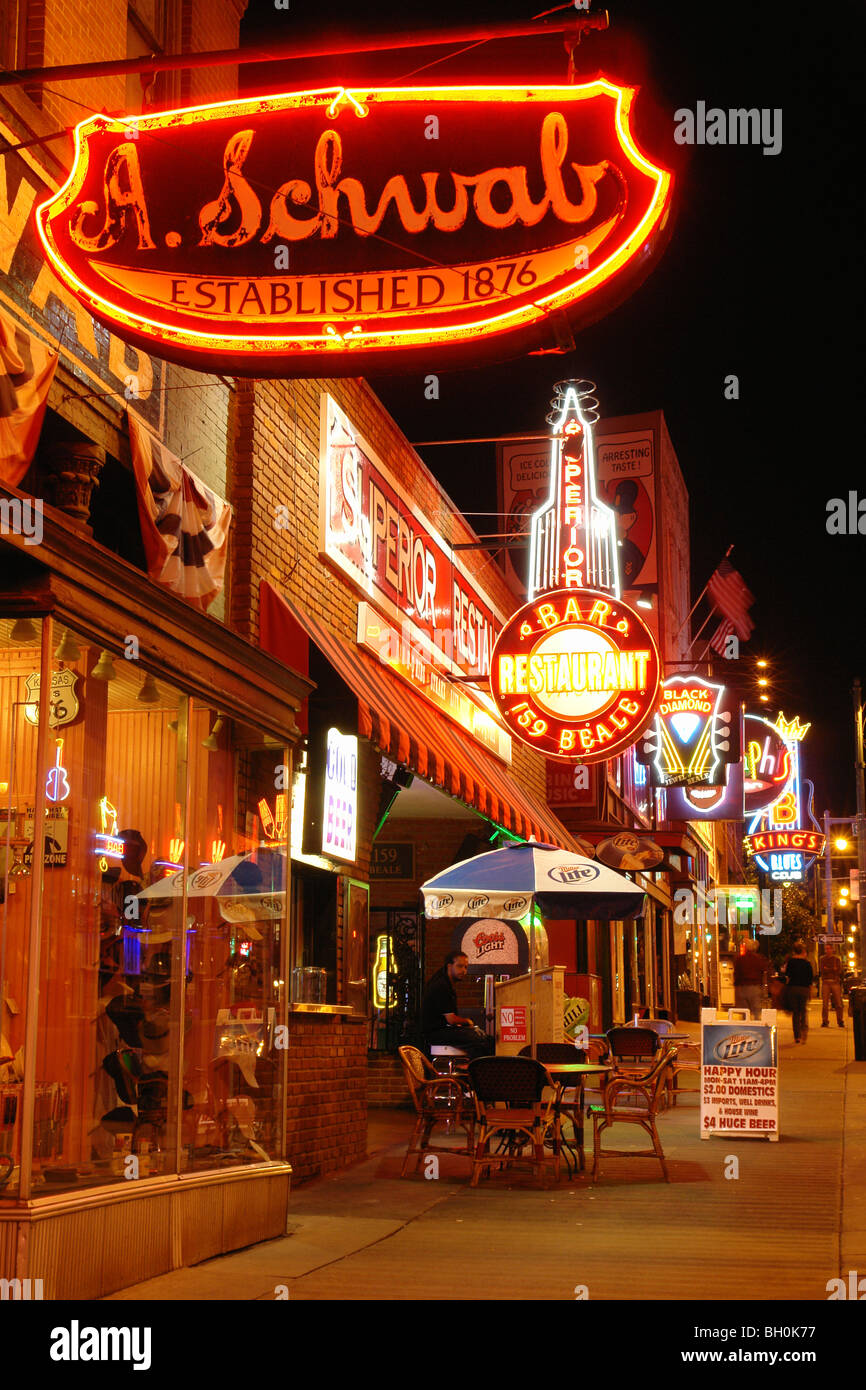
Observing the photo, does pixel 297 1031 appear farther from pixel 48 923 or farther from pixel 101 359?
pixel 101 359

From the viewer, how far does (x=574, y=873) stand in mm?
13812

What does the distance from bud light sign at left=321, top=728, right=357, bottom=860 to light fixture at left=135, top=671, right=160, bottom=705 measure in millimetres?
3416

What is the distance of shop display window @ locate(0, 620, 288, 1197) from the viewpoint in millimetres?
6781

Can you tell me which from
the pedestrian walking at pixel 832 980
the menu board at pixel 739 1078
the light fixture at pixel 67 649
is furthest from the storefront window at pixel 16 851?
the pedestrian walking at pixel 832 980

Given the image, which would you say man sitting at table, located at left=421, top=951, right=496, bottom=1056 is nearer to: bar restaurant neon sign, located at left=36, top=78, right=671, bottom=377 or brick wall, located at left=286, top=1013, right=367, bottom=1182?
brick wall, located at left=286, top=1013, right=367, bottom=1182

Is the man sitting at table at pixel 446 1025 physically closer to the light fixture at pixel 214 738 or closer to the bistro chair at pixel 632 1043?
the bistro chair at pixel 632 1043

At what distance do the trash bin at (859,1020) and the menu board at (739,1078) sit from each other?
906 centimetres

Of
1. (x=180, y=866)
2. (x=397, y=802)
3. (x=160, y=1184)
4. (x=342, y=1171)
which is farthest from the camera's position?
(x=397, y=802)

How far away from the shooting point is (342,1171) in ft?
38.9

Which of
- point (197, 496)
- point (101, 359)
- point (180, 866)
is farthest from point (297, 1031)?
point (101, 359)

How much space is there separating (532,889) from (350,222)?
23.2ft

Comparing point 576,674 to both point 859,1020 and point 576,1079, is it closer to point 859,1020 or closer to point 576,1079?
point 576,1079

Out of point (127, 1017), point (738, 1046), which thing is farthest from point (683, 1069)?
point (127, 1017)

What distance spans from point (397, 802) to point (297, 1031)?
20.9 ft
